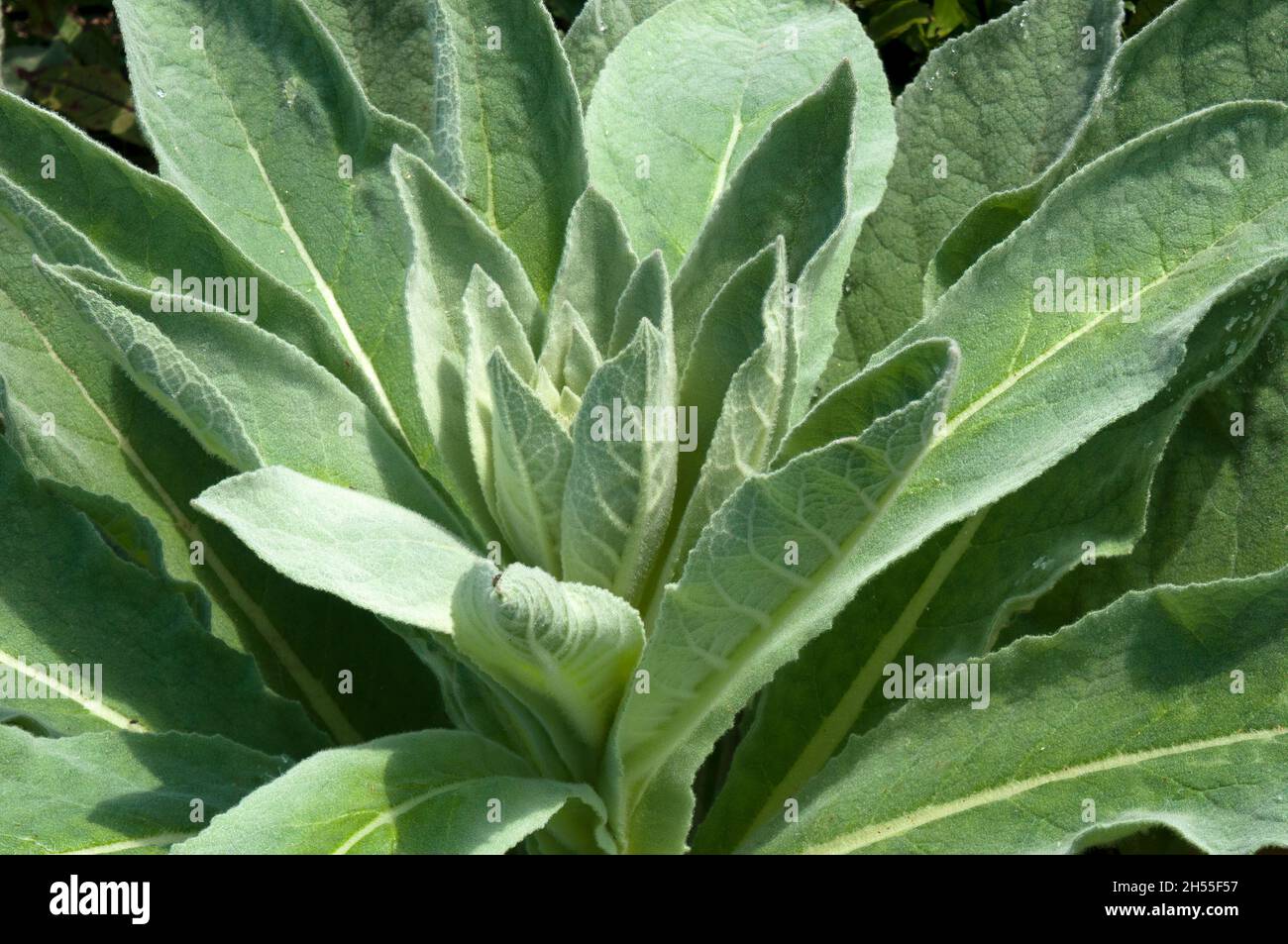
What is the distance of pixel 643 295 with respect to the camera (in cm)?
162

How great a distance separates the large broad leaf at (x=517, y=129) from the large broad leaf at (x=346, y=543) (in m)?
0.53

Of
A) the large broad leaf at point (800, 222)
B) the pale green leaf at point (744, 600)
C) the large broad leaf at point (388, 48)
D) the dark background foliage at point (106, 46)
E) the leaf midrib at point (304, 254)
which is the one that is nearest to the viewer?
the pale green leaf at point (744, 600)

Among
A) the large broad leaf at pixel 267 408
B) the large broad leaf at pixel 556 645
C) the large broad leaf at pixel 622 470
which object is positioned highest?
the large broad leaf at pixel 267 408

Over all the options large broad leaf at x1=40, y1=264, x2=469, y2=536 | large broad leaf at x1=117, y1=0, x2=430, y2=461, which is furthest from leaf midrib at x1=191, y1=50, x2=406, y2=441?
large broad leaf at x1=40, y1=264, x2=469, y2=536

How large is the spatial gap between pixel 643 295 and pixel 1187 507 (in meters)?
0.74

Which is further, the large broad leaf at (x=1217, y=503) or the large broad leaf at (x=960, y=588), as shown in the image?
the large broad leaf at (x=1217, y=503)

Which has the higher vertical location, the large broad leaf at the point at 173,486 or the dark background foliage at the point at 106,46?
the dark background foliage at the point at 106,46

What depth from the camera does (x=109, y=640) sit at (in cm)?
179

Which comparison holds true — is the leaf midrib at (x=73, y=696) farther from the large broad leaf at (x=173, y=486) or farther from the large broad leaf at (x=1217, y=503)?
the large broad leaf at (x=1217, y=503)

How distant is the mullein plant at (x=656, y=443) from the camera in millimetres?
1399

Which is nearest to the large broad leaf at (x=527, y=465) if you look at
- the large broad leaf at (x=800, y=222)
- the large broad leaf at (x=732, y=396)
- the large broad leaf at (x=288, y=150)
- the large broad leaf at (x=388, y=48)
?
the large broad leaf at (x=732, y=396)

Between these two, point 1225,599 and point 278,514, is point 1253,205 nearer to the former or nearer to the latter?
point 1225,599

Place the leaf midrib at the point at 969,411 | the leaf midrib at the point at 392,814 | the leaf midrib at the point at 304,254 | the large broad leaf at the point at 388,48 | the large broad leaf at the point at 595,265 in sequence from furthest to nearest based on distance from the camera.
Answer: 1. the large broad leaf at the point at 388,48
2. the leaf midrib at the point at 304,254
3. the large broad leaf at the point at 595,265
4. the leaf midrib at the point at 969,411
5. the leaf midrib at the point at 392,814

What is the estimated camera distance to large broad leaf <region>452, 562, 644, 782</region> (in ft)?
4.17
